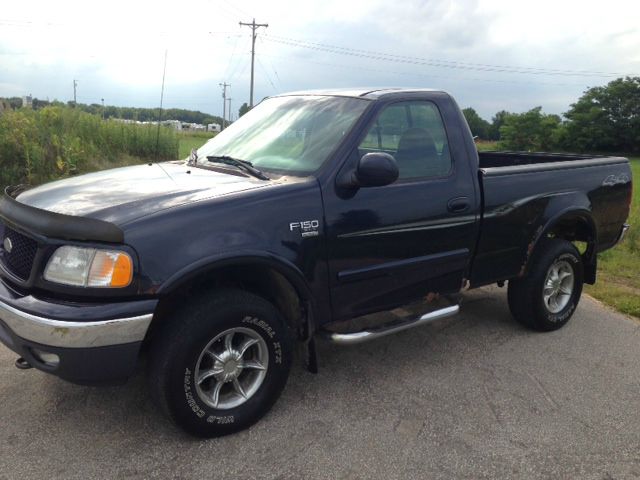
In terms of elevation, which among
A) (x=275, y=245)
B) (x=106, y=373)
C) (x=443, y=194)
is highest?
(x=443, y=194)

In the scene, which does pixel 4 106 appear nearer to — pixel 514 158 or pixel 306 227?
pixel 514 158

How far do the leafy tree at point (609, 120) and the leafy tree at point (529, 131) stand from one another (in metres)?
2.64

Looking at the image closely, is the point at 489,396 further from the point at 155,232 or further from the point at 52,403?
the point at 52,403

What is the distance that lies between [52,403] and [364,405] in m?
1.88

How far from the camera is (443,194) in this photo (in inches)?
148

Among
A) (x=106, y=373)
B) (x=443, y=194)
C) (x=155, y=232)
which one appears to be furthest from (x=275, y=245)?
(x=443, y=194)

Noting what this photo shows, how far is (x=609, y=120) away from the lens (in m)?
79.2

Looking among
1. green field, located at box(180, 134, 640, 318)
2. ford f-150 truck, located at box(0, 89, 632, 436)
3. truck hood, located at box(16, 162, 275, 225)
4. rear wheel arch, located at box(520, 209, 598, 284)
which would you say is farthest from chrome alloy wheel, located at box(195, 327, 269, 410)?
green field, located at box(180, 134, 640, 318)

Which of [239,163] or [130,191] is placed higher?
[239,163]

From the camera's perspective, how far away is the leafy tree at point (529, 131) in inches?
3093

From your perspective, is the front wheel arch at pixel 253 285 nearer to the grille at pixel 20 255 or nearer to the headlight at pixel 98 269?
the headlight at pixel 98 269

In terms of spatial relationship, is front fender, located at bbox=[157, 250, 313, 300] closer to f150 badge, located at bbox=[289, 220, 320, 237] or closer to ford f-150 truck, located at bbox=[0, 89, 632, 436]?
ford f-150 truck, located at bbox=[0, 89, 632, 436]

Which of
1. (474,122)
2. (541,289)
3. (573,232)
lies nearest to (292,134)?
(541,289)

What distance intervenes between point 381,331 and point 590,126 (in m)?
86.8
